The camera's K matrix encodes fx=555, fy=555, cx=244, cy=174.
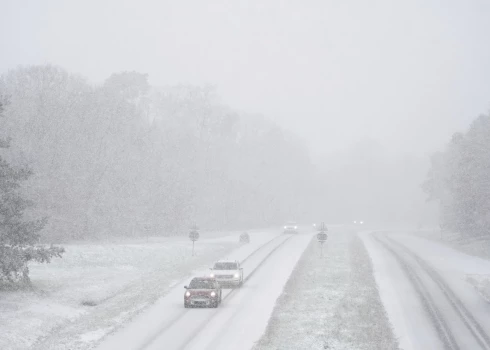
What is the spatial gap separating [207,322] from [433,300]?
1361 centimetres

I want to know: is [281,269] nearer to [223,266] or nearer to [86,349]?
[223,266]

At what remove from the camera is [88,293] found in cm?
3045

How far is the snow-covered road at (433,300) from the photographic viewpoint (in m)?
22.6

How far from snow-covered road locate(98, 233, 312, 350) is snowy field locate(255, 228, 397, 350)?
74 cm

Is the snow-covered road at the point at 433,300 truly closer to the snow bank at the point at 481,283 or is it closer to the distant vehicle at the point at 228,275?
the snow bank at the point at 481,283

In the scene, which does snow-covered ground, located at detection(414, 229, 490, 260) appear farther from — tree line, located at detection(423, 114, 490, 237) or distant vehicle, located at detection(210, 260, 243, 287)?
distant vehicle, located at detection(210, 260, 243, 287)

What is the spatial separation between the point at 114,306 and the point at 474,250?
142ft

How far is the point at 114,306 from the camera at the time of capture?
90.6 ft

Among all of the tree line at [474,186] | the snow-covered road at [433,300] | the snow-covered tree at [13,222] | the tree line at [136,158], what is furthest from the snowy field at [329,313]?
the tree line at [474,186]

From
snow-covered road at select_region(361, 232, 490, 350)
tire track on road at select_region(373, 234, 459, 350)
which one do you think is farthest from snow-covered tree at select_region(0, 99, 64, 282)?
tire track on road at select_region(373, 234, 459, 350)

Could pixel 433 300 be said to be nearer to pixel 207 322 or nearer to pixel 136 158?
pixel 207 322

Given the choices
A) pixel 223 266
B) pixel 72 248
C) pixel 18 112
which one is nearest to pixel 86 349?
pixel 223 266

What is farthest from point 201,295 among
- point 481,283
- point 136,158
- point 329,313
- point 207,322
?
point 136,158

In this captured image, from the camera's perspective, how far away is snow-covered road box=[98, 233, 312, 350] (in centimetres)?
2059
